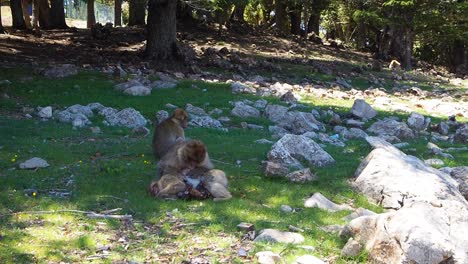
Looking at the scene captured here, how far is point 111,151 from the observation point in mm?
10695

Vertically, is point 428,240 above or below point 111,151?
above

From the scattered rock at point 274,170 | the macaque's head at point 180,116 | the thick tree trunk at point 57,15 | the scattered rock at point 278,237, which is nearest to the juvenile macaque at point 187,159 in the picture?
the scattered rock at point 274,170

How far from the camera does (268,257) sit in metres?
5.89

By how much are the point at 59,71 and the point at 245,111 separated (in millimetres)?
6768

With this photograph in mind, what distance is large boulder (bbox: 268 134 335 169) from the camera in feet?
33.5

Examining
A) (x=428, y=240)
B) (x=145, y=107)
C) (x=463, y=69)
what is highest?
(x=428, y=240)

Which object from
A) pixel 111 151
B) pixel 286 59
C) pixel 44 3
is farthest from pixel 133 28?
pixel 111 151

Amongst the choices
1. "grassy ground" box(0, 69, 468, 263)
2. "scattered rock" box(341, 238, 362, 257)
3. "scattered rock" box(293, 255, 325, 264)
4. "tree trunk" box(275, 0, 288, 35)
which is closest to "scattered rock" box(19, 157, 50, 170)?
"grassy ground" box(0, 69, 468, 263)

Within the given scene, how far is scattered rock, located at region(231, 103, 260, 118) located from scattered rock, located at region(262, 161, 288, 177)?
5743 millimetres

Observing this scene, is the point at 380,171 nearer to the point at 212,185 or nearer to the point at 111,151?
the point at 212,185

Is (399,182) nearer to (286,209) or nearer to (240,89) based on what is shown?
(286,209)

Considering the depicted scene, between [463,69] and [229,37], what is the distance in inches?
636

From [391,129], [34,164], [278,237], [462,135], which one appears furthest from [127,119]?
[462,135]

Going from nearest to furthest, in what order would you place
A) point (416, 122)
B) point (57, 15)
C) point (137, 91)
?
point (416, 122) → point (137, 91) → point (57, 15)
